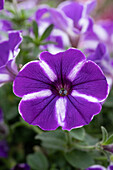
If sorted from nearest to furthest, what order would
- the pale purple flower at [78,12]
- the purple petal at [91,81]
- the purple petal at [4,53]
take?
the purple petal at [91,81] → the purple petal at [4,53] → the pale purple flower at [78,12]

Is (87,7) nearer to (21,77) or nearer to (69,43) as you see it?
(69,43)

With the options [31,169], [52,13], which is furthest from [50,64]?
[31,169]

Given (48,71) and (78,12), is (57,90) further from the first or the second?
(78,12)

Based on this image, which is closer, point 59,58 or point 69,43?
point 59,58

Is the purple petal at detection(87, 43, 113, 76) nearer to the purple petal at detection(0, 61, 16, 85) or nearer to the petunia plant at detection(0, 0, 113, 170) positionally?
the petunia plant at detection(0, 0, 113, 170)

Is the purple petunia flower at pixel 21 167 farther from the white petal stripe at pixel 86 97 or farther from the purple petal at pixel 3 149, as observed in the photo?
the white petal stripe at pixel 86 97

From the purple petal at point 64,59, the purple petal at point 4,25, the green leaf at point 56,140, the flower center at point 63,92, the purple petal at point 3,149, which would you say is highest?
the purple petal at point 64,59

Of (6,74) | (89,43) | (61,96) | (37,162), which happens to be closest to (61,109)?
(61,96)

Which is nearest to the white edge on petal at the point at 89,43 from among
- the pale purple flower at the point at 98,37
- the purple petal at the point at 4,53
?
the pale purple flower at the point at 98,37

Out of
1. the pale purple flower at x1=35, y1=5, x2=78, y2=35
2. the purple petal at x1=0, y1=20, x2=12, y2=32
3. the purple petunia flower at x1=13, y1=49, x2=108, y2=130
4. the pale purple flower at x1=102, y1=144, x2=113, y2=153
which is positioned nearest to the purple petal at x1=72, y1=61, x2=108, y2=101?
the purple petunia flower at x1=13, y1=49, x2=108, y2=130
